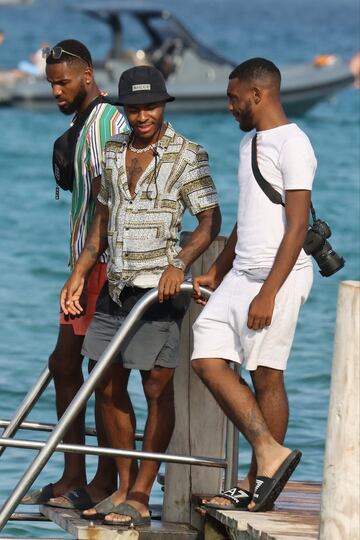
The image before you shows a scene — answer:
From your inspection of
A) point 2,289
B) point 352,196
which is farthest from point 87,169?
point 352,196

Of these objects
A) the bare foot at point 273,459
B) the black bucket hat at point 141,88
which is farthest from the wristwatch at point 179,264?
the bare foot at point 273,459

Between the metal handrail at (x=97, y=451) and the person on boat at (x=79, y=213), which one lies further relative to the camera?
the person on boat at (x=79, y=213)

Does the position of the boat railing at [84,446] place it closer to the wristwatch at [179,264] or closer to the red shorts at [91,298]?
the wristwatch at [179,264]

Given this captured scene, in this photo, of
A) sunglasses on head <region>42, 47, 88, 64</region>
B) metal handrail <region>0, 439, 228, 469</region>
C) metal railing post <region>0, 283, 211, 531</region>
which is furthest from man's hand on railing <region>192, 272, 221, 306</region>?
sunglasses on head <region>42, 47, 88, 64</region>

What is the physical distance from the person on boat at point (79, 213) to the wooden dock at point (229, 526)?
13cm

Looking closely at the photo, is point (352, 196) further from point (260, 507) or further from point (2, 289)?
point (260, 507)

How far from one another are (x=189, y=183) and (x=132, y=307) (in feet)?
1.48

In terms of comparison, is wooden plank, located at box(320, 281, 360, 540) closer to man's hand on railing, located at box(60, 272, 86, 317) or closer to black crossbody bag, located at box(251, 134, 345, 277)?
black crossbody bag, located at box(251, 134, 345, 277)

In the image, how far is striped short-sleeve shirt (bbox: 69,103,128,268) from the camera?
5578 mm

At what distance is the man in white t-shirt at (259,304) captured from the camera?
16.5ft

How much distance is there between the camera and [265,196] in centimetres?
505

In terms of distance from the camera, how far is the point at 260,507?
5.10 meters

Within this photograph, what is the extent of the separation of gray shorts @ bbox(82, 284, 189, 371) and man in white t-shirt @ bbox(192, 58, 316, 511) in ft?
0.52

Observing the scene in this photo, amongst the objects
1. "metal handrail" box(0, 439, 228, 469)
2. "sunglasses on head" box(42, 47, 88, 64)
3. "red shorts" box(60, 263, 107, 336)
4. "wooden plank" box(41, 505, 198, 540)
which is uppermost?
"sunglasses on head" box(42, 47, 88, 64)
